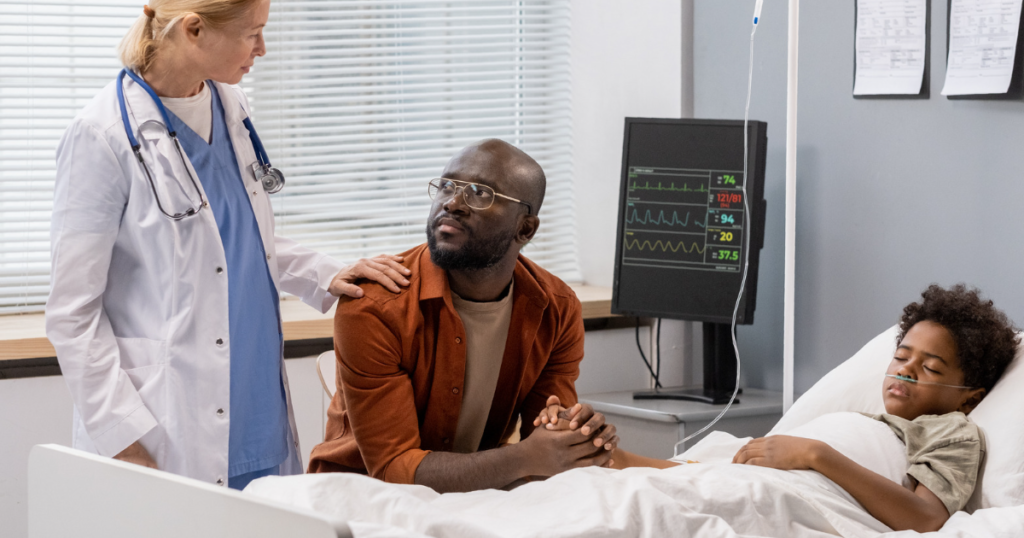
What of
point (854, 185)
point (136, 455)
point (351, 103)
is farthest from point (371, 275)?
point (351, 103)

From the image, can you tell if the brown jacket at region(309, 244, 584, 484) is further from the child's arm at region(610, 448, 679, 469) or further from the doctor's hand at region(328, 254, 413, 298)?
the child's arm at region(610, 448, 679, 469)

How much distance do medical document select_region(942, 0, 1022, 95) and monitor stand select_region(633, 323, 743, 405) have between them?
37.3 inches

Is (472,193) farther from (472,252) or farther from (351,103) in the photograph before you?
(351,103)

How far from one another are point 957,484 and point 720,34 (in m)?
1.87

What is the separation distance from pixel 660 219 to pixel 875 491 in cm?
146

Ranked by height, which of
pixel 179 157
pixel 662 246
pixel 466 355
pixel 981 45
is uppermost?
pixel 981 45

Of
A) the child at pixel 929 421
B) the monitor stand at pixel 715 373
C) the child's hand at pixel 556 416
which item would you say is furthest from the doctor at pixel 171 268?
the monitor stand at pixel 715 373

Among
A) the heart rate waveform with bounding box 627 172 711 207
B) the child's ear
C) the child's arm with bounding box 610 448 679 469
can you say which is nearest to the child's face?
the child's ear

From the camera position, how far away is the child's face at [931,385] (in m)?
1.96

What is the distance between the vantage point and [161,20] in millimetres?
1684

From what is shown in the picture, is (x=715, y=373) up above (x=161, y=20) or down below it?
below

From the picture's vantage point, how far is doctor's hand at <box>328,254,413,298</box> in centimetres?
176

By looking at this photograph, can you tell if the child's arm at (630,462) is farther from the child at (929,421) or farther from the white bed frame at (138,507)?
the white bed frame at (138,507)

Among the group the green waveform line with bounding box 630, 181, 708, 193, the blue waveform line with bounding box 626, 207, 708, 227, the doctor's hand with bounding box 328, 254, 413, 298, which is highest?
the green waveform line with bounding box 630, 181, 708, 193
